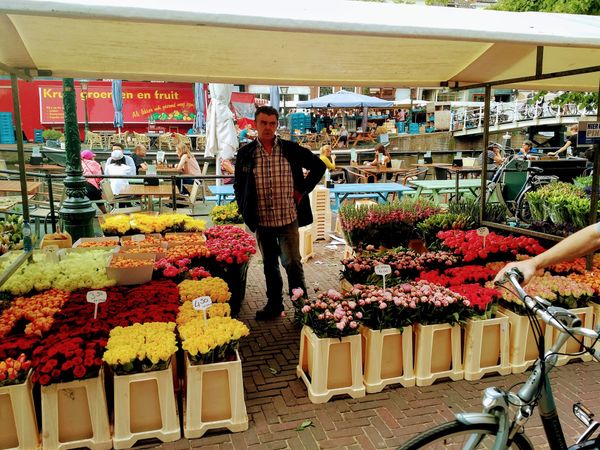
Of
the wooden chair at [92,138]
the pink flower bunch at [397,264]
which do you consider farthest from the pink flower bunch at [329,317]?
the wooden chair at [92,138]

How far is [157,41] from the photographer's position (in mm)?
3641

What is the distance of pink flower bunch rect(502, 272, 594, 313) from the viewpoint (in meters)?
3.83

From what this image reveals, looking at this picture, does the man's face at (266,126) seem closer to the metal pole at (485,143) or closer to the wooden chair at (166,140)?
the metal pole at (485,143)

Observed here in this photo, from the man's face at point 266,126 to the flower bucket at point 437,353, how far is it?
6.99 ft

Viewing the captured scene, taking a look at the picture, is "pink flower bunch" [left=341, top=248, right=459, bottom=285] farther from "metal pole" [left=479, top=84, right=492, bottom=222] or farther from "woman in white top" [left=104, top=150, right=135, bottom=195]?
"woman in white top" [left=104, top=150, right=135, bottom=195]

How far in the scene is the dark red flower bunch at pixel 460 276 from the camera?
4.20 meters

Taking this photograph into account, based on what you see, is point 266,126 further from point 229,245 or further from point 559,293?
point 559,293

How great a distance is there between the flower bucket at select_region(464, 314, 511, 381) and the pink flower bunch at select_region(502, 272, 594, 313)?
0.17 metres

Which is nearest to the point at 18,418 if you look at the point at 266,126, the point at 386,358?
the point at 386,358

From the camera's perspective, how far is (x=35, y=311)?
3.37 metres

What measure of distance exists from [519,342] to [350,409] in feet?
4.83

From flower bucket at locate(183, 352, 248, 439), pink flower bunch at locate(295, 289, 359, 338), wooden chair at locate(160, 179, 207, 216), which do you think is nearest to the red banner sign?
wooden chair at locate(160, 179, 207, 216)

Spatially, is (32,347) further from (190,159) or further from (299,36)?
(190,159)

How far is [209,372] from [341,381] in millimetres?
976
